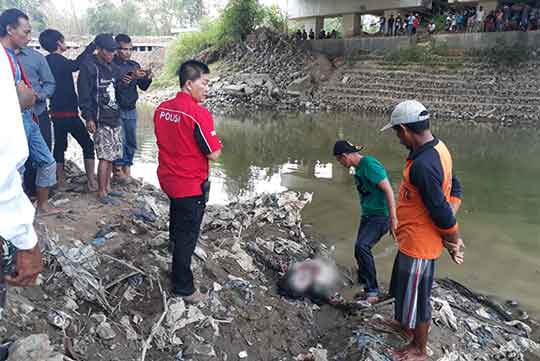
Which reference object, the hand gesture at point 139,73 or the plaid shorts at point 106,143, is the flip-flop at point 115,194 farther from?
the hand gesture at point 139,73

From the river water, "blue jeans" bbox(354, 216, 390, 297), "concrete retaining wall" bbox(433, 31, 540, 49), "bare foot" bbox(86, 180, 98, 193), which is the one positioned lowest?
the river water

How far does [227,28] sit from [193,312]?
1140 inches

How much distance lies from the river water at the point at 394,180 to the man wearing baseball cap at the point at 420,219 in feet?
7.00

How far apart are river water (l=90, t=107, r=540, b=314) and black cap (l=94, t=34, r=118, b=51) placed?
333 cm

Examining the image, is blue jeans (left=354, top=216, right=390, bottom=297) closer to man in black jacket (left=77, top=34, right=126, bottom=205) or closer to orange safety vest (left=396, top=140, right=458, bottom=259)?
orange safety vest (left=396, top=140, right=458, bottom=259)

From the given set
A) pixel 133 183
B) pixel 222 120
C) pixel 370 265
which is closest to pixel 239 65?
pixel 222 120

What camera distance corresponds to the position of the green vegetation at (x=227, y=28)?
2948 cm

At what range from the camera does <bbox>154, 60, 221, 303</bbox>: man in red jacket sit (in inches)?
125

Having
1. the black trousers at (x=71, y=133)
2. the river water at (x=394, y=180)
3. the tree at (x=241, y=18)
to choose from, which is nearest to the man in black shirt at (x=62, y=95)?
the black trousers at (x=71, y=133)

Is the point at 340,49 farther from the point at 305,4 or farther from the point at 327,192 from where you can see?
the point at 327,192

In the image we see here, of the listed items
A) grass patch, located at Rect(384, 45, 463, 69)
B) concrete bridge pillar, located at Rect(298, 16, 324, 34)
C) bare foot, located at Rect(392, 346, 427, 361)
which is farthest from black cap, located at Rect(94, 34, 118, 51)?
concrete bridge pillar, located at Rect(298, 16, 324, 34)

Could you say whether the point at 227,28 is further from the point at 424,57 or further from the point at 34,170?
the point at 34,170

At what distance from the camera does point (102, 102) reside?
5020 millimetres

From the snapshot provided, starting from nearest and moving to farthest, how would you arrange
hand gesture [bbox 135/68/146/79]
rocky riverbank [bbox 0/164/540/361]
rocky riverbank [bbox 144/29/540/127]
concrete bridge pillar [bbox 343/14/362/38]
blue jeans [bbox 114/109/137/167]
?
rocky riverbank [bbox 0/164/540/361], hand gesture [bbox 135/68/146/79], blue jeans [bbox 114/109/137/167], rocky riverbank [bbox 144/29/540/127], concrete bridge pillar [bbox 343/14/362/38]
